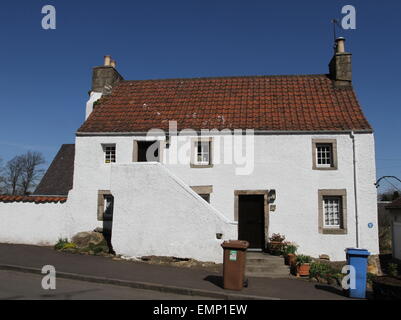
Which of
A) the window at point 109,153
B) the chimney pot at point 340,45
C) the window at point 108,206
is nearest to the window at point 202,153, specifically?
the window at point 109,153

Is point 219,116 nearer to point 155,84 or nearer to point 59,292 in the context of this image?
point 155,84

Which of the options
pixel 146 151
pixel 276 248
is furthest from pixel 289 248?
pixel 146 151

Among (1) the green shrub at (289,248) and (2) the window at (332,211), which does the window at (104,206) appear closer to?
(1) the green shrub at (289,248)

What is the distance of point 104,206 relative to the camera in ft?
51.0

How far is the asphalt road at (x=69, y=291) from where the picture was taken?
7.70m

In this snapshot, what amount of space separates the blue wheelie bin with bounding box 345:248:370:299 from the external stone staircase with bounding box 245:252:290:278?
285cm

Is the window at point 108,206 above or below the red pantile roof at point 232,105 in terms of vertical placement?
below

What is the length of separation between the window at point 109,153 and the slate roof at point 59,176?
14.2 meters

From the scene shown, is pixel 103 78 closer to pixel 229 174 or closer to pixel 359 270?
pixel 229 174

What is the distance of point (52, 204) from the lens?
50.7 ft

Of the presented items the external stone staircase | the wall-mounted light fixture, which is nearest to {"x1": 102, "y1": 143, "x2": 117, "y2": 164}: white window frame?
the wall-mounted light fixture

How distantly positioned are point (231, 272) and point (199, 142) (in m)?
7.33
